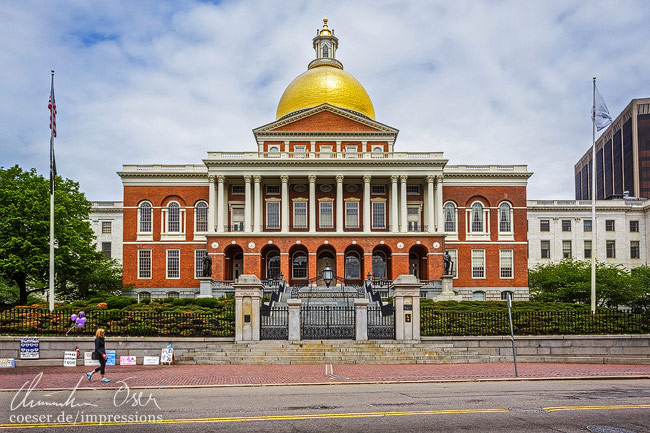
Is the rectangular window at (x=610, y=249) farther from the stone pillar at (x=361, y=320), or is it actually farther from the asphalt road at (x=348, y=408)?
Answer: the asphalt road at (x=348, y=408)

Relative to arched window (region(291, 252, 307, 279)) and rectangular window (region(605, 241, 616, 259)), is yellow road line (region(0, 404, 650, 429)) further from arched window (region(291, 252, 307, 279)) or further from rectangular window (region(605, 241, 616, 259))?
rectangular window (region(605, 241, 616, 259))

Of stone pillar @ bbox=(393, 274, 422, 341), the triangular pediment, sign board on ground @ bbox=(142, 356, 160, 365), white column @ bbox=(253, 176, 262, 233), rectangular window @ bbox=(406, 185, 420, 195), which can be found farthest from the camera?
the triangular pediment

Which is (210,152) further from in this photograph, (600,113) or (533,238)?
(533,238)

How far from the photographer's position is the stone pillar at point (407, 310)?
2234 cm

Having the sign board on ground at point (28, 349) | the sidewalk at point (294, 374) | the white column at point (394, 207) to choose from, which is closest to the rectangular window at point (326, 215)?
the white column at point (394, 207)

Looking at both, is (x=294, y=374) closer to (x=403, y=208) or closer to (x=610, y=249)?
(x=403, y=208)

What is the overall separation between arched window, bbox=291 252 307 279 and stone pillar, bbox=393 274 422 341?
33.3 meters

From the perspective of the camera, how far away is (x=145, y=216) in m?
57.1

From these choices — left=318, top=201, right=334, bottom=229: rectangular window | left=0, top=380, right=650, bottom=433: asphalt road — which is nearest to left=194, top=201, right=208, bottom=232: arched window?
left=318, top=201, right=334, bottom=229: rectangular window

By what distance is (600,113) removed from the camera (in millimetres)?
31453

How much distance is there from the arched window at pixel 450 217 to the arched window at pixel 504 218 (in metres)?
4.52

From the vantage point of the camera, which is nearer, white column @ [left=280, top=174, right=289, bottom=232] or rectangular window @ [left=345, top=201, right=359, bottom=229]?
white column @ [left=280, top=174, right=289, bottom=232]

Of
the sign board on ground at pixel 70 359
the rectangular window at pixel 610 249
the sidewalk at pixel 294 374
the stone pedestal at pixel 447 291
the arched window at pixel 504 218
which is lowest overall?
the sidewalk at pixel 294 374

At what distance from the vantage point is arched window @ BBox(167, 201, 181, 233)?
5688 centimetres
